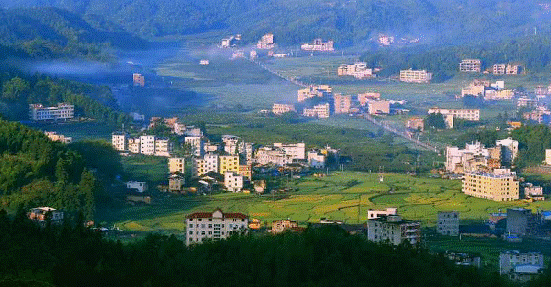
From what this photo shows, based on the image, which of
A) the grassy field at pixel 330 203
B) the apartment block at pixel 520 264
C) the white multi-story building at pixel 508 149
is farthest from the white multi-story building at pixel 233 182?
the apartment block at pixel 520 264

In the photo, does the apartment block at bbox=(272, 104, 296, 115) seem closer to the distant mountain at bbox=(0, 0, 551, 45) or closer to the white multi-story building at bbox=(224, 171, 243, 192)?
the white multi-story building at bbox=(224, 171, 243, 192)

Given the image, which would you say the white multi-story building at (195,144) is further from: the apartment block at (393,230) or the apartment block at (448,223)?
the apartment block at (393,230)

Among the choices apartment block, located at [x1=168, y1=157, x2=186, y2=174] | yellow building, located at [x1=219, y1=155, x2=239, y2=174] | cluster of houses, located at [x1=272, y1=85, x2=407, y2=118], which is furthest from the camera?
cluster of houses, located at [x1=272, y1=85, x2=407, y2=118]

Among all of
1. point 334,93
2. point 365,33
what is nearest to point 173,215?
point 334,93

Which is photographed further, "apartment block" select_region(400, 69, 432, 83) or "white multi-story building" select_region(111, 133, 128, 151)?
"apartment block" select_region(400, 69, 432, 83)

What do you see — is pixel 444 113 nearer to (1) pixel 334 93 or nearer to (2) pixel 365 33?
(1) pixel 334 93

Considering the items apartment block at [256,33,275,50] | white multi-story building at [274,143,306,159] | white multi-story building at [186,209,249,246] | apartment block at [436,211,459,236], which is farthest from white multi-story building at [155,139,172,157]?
apartment block at [256,33,275,50]
